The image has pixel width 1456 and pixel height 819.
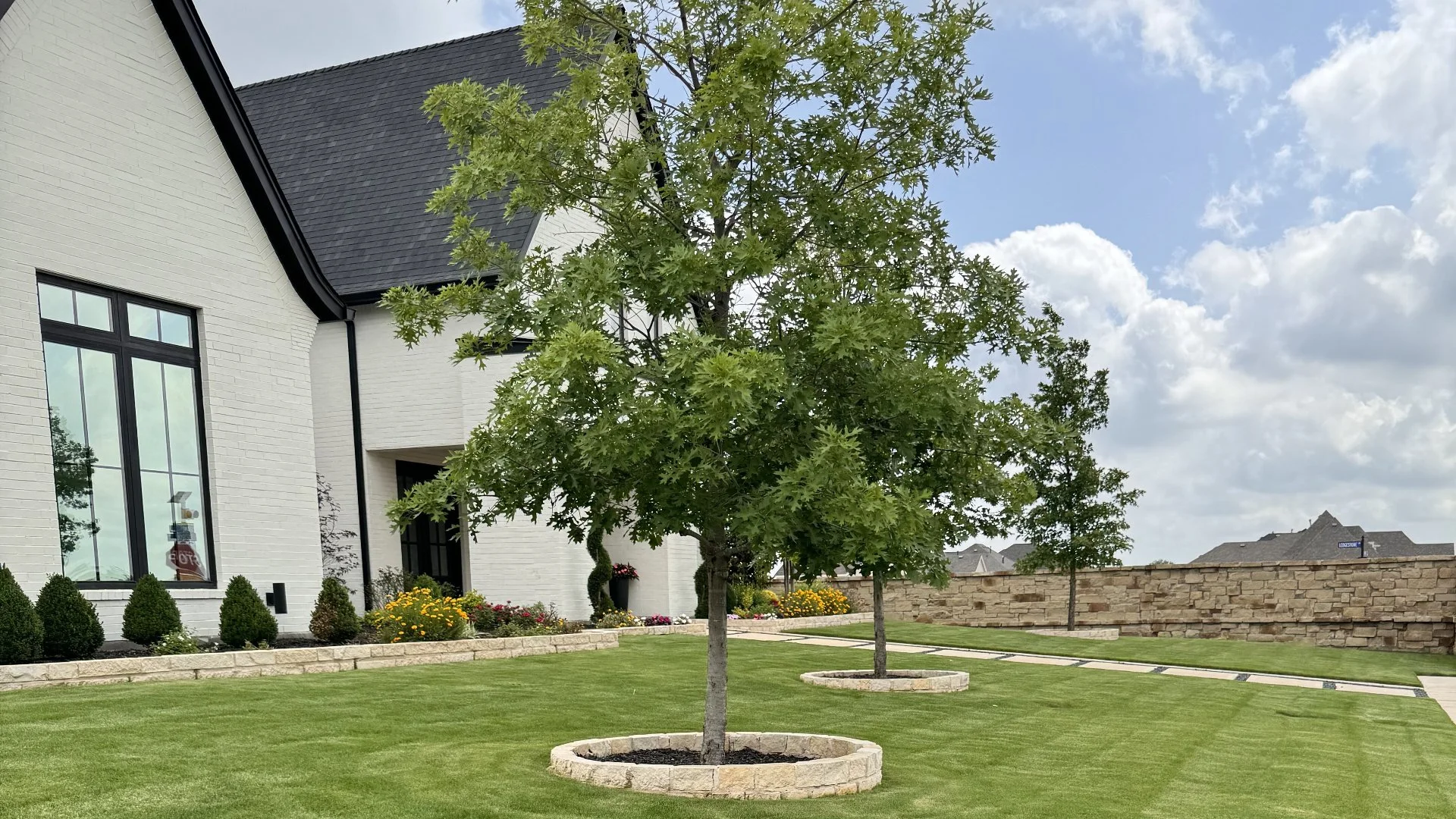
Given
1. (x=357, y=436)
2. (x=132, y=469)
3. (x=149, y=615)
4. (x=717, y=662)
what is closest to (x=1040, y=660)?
(x=357, y=436)

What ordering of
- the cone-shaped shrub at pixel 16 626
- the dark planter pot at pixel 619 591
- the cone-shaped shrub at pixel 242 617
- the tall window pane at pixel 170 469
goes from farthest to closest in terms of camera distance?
1. the dark planter pot at pixel 619 591
2. the tall window pane at pixel 170 469
3. the cone-shaped shrub at pixel 242 617
4. the cone-shaped shrub at pixel 16 626

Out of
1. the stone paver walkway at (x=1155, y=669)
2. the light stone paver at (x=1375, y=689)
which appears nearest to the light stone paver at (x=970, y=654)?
the stone paver walkway at (x=1155, y=669)

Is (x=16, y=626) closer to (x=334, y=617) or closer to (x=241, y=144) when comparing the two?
(x=334, y=617)

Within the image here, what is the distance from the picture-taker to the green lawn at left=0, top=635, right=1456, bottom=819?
721 centimetres

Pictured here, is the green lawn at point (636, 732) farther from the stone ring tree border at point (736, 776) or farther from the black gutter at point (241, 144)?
the black gutter at point (241, 144)

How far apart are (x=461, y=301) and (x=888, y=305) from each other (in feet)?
9.63

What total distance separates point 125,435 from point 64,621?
2649 mm

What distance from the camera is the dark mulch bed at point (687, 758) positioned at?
844 cm

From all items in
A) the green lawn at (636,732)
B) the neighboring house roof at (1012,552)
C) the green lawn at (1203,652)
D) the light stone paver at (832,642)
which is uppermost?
the green lawn at (636,732)

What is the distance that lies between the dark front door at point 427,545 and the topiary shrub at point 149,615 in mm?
8288

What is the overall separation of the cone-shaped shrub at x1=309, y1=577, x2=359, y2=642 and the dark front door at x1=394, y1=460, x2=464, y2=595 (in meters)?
5.98

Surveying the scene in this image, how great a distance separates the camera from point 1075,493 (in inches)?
1027

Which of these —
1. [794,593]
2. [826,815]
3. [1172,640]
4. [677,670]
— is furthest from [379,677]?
[1172,640]

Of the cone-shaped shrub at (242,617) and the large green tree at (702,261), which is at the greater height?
the large green tree at (702,261)
